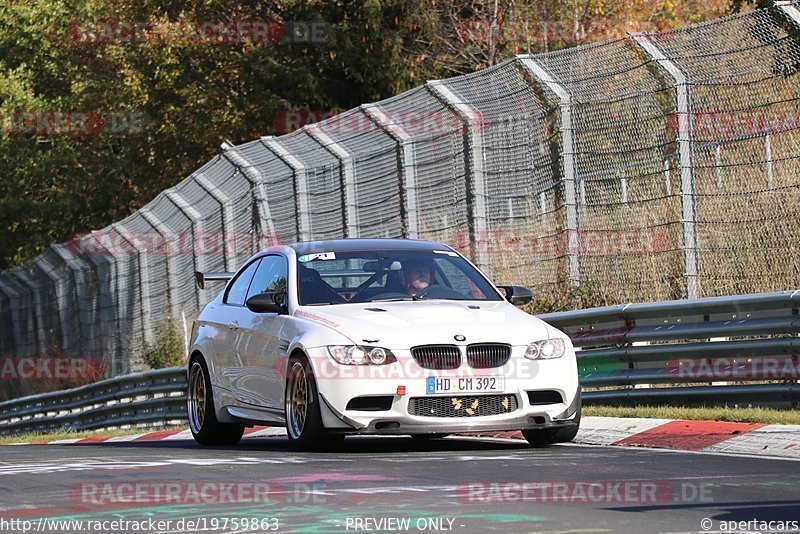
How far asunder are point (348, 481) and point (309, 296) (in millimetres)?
3506

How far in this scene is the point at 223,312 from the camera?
13.7 meters

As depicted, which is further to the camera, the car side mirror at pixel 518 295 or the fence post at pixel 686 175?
the fence post at pixel 686 175

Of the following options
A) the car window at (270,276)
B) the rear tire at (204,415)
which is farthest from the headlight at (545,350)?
the rear tire at (204,415)

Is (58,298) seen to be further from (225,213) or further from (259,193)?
(259,193)

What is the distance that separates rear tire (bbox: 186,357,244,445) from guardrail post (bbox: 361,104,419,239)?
498 centimetres

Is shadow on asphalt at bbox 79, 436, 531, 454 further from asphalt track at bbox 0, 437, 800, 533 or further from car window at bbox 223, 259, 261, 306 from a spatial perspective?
car window at bbox 223, 259, 261, 306

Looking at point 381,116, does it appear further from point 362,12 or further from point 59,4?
point 59,4

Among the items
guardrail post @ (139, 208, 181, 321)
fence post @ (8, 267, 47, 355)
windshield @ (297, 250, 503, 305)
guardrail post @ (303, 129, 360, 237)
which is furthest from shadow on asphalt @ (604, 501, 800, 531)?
fence post @ (8, 267, 47, 355)

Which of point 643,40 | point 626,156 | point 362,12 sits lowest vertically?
point 626,156

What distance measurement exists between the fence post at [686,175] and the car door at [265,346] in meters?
3.45

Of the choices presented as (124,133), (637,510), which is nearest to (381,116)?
(637,510)

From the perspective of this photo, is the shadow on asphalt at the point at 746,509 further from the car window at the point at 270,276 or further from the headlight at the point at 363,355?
the car window at the point at 270,276

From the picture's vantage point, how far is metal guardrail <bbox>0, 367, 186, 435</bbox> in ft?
66.4

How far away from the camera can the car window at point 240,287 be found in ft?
44.7
